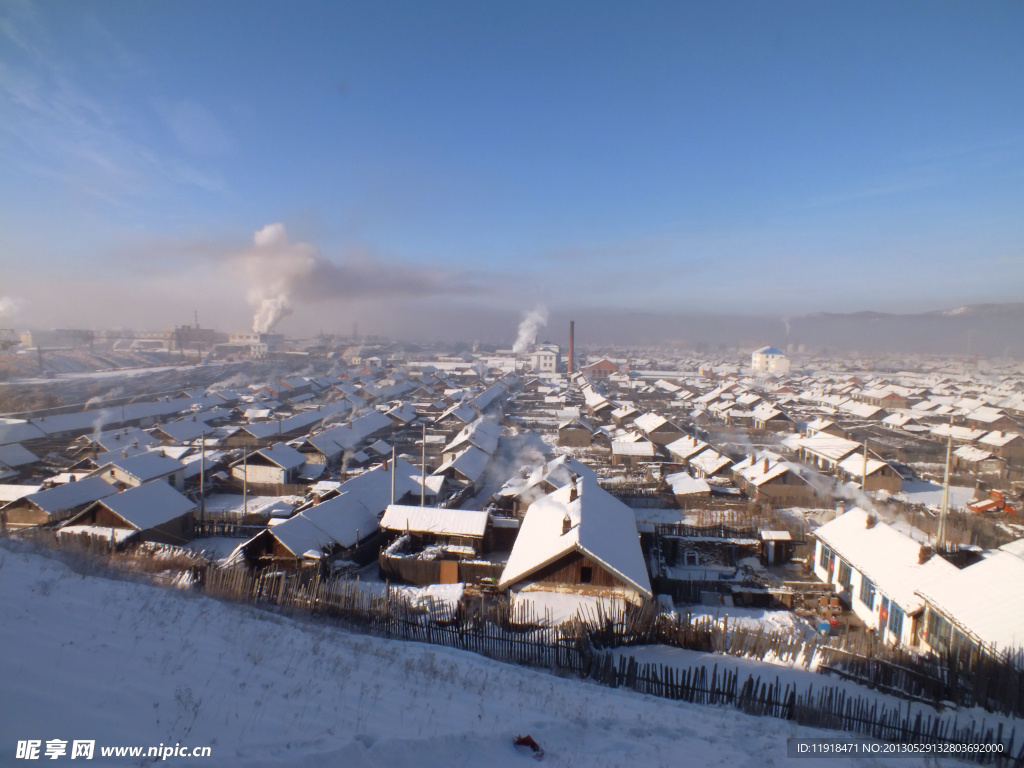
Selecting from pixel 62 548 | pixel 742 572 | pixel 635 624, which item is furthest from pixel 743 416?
pixel 62 548

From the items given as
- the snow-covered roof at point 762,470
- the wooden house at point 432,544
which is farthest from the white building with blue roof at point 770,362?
the wooden house at point 432,544

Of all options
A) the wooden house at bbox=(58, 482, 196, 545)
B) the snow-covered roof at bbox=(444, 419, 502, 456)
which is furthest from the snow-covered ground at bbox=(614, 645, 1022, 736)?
the snow-covered roof at bbox=(444, 419, 502, 456)

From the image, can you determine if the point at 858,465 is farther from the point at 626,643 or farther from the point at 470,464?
the point at 626,643

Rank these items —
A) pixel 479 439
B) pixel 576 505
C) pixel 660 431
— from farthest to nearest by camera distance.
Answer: pixel 660 431 → pixel 479 439 → pixel 576 505

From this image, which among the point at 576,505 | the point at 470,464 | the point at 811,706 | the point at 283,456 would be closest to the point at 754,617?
the point at 576,505

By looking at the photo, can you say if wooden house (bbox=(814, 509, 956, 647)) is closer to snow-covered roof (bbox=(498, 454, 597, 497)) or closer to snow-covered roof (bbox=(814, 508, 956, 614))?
snow-covered roof (bbox=(814, 508, 956, 614))

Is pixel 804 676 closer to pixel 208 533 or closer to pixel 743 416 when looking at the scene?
pixel 208 533

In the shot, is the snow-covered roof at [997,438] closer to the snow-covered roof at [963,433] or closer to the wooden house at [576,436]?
the snow-covered roof at [963,433]
